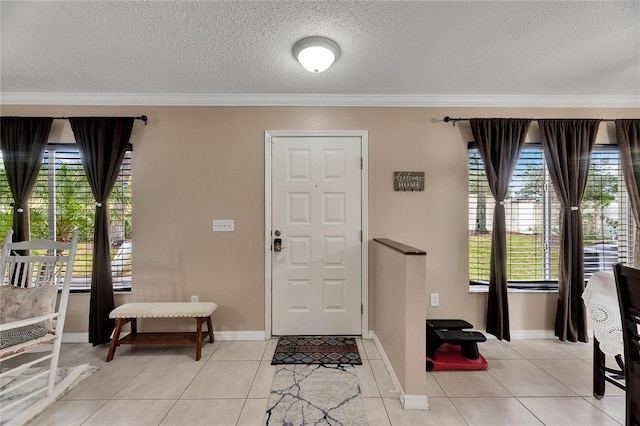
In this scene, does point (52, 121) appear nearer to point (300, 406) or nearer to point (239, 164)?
point (239, 164)

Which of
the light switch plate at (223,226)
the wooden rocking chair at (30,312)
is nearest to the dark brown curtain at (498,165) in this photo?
the light switch plate at (223,226)

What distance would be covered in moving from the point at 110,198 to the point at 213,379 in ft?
6.72

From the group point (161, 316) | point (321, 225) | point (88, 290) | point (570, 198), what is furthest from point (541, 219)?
point (88, 290)

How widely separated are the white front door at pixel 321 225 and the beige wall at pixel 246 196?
18 cm

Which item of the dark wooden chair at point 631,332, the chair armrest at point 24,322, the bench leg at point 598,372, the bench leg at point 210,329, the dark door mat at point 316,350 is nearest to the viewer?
the dark wooden chair at point 631,332

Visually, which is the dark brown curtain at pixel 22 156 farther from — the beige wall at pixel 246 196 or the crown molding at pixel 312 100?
the crown molding at pixel 312 100

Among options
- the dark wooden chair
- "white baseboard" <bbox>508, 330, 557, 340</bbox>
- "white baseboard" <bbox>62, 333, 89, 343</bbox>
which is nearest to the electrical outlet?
"white baseboard" <bbox>508, 330, 557, 340</bbox>

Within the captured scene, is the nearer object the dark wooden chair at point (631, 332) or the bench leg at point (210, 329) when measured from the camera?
the dark wooden chair at point (631, 332)

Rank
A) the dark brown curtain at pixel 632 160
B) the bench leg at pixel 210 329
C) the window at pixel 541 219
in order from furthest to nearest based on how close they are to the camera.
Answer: the window at pixel 541 219, the dark brown curtain at pixel 632 160, the bench leg at pixel 210 329

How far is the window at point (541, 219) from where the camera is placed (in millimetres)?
2947

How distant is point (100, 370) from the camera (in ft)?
7.66

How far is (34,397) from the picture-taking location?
1926 mm

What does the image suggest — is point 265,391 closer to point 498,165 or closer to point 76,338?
point 76,338

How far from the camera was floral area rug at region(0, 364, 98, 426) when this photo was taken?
1.74 metres
